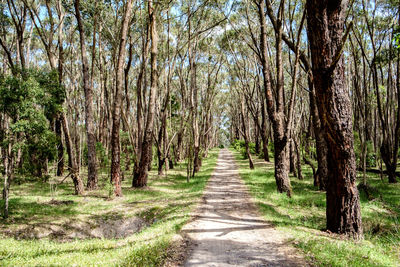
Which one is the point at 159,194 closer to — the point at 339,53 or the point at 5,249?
the point at 5,249

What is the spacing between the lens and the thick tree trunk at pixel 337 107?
5051 mm

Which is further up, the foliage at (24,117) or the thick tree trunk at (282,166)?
the foliage at (24,117)

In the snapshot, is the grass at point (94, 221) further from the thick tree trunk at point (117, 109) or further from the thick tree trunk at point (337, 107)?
the thick tree trunk at point (337, 107)

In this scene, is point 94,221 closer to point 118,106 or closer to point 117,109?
point 117,109

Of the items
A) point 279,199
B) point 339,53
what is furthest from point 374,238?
point 339,53

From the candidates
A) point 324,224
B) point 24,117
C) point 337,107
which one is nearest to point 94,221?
point 24,117

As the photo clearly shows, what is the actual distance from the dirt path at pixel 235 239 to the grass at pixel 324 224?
12.9 inches

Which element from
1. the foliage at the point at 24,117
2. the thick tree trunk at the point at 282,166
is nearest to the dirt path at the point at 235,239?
the thick tree trunk at the point at 282,166

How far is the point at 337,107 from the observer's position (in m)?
5.07

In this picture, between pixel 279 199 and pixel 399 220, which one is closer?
pixel 399 220

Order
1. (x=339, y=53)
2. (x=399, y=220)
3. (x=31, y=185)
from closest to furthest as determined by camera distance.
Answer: (x=339, y=53) → (x=399, y=220) → (x=31, y=185)

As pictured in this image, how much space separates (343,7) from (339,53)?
1.08m

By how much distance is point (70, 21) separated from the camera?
20.1 metres

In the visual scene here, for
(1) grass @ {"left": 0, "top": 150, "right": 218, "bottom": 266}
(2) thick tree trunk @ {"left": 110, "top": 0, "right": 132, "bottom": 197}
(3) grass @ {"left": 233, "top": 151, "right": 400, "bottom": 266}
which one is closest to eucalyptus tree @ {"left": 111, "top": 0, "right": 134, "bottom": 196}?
(2) thick tree trunk @ {"left": 110, "top": 0, "right": 132, "bottom": 197}
